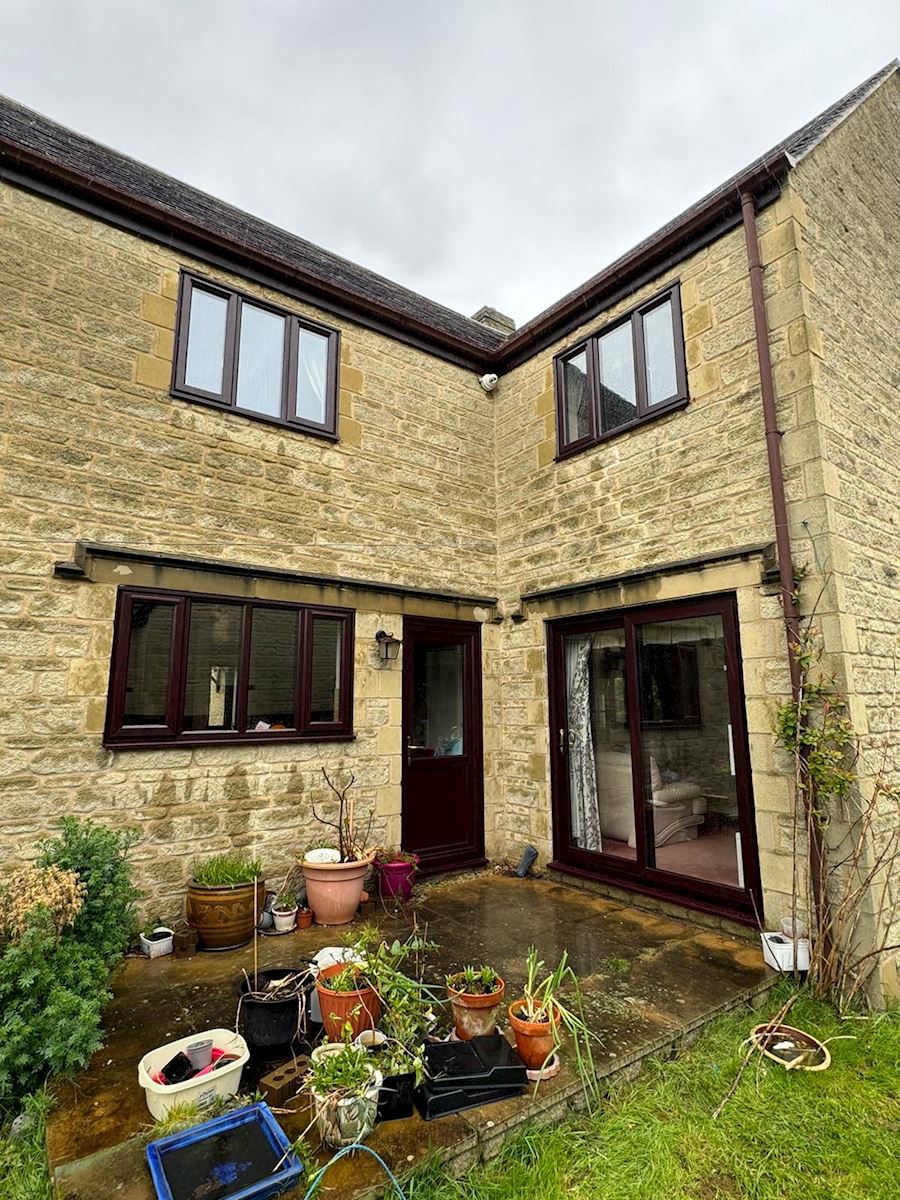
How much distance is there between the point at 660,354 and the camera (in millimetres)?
5879

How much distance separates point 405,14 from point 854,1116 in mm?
12354

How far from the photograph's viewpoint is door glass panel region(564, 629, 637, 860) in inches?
227

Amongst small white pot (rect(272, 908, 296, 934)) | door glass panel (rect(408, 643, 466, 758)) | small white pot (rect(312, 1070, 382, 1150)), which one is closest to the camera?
small white pot (rect(312, 1070, 382, 1150))

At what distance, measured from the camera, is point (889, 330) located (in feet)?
19.2

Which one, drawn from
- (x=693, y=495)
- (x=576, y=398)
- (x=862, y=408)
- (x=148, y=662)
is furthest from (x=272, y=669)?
(x=862, y=408)

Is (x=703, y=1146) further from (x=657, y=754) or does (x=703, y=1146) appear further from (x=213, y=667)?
(x=213, y=667)

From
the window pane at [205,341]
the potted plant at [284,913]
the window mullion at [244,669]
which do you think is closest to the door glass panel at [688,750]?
the potted plant at [284,913]

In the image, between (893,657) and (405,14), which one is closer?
(893,657)

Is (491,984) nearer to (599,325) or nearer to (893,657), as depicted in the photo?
(893,657)

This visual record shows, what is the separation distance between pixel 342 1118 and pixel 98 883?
86.6 inches

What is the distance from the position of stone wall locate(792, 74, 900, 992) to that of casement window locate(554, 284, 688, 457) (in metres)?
1.23

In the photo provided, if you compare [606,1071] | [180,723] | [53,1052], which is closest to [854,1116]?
[606,1071]

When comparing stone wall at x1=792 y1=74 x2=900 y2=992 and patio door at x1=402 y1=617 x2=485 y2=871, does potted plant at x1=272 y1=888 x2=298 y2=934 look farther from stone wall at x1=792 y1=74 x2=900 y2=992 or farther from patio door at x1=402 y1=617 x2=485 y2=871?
stone wall at x1=792 y1=74 x2=900 y2=992

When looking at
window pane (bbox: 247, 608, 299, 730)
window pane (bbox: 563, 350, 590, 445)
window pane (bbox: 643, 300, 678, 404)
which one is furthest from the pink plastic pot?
window pane (bbox: 643, 300, 678, 404)
